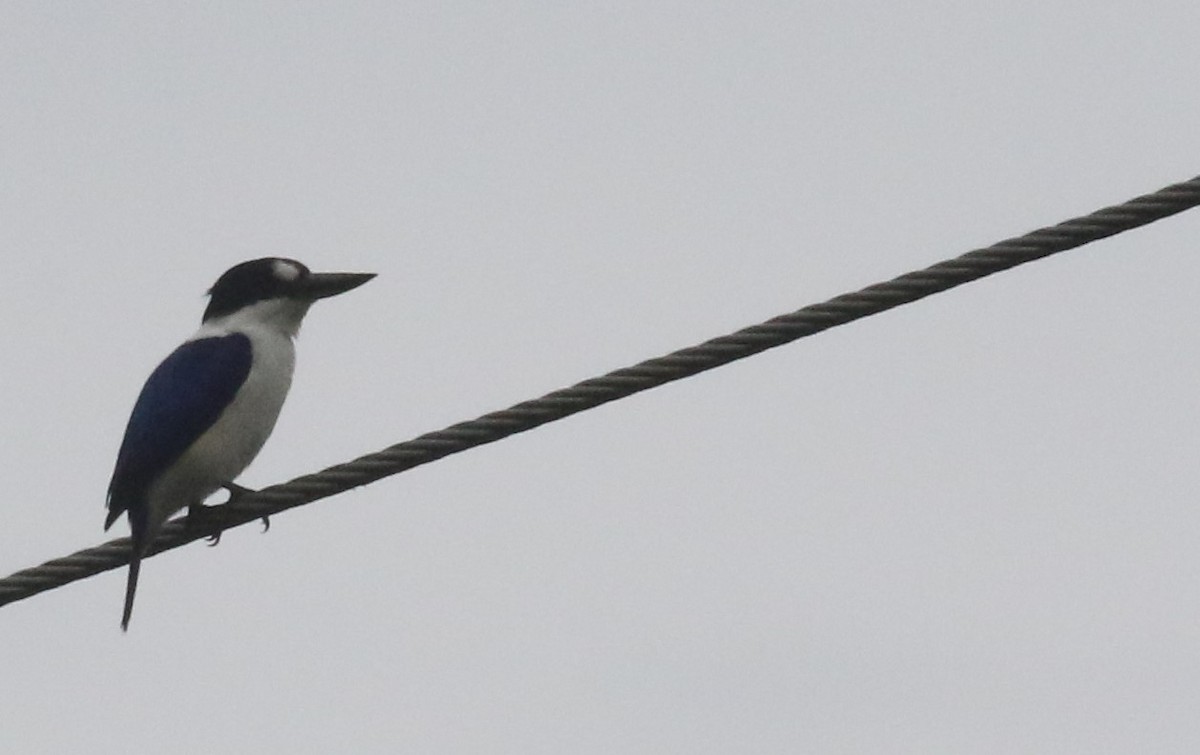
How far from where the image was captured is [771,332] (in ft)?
13.4

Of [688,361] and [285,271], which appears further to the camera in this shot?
[285,271]

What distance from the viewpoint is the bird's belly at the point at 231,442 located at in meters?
6.20

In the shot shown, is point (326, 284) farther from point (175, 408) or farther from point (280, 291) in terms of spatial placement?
point (175, 408)

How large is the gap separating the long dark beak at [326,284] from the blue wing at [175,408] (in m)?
0.32

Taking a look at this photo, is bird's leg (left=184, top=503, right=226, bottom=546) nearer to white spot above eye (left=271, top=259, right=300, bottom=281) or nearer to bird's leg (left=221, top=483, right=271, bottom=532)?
bird's leg (left=221, top=483, right=271, bottom=532)

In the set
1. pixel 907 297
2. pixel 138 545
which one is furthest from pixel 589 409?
pixel 138 545

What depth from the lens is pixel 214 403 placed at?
6.40 metres

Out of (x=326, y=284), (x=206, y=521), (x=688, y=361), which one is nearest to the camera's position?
(x=688, y=361)

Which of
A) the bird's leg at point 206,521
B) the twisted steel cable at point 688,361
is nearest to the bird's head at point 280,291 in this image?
the bird's leg at point 206,521

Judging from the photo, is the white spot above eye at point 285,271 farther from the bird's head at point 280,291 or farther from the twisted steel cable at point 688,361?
the twisted steel cable at point 688,361

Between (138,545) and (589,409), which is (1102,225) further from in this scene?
(138,545)

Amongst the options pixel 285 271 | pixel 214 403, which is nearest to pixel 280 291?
pixel 285 271

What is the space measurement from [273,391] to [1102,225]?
3361 millimetres

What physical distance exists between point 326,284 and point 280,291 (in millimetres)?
165
